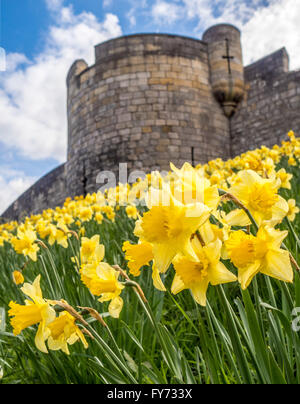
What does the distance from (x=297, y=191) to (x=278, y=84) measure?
7913 millimetres

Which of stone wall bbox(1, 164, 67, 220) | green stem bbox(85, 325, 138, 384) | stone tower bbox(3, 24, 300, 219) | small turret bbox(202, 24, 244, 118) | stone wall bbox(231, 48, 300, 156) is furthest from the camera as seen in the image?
stone wall bbox(1, 164, 67, 220)

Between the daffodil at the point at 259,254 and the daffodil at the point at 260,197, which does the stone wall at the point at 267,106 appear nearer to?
the daffodil at the point at 260,197

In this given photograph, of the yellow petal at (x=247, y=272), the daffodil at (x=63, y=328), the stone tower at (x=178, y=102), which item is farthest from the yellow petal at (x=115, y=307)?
the stone tower at (x=178, y=102)

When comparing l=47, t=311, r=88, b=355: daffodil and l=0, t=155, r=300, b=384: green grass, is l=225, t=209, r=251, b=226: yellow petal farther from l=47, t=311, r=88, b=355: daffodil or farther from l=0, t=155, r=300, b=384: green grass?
l=47, t=311, r=88, b=355: daffodil

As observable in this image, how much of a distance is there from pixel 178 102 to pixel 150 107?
2.65ft

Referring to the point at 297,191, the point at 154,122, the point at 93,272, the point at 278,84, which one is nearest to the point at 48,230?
the point at 93,272

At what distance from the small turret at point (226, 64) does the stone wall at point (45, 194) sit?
6569 millimetres

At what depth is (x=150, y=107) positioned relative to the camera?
380 inches

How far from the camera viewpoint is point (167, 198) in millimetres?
522

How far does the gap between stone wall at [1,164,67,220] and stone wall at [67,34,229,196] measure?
137 inches

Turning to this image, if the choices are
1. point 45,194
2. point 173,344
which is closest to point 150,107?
point 45,194

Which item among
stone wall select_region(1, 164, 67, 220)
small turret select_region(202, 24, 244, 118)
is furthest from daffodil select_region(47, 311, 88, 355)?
stone wall select_region(1, 164, 67, 220)

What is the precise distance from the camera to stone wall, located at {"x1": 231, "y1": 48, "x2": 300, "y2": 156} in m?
9.26
